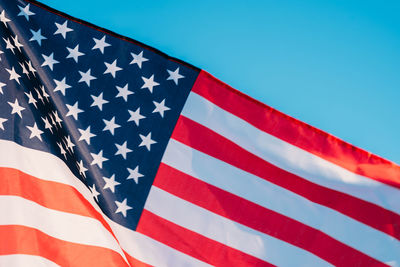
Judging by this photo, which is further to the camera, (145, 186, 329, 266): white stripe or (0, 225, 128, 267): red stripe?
(145, 186, 329, 266): white stripe

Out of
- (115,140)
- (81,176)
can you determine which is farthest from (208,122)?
(81,176)

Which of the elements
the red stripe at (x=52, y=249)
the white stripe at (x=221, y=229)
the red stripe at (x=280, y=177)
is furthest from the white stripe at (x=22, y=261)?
the red stripe at (x=280, y=177)

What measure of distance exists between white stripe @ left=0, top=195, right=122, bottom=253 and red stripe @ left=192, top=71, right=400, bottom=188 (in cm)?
151

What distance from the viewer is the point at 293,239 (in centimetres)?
447

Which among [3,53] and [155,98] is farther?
[155,98]

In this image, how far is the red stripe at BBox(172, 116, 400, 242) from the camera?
176 inches

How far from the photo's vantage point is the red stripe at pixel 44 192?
13.5ft

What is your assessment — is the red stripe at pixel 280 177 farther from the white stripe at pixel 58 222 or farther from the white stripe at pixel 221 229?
the white stripe at pixel 58 222

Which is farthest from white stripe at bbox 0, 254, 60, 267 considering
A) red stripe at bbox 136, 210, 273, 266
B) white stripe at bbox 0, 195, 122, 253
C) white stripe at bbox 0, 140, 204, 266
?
red stripe at bbox 136, 210, 273, 266

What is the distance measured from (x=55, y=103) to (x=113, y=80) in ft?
1.79

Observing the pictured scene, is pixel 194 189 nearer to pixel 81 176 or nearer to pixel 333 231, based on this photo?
pixel 81 176

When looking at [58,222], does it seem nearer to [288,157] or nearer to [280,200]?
[280,200]

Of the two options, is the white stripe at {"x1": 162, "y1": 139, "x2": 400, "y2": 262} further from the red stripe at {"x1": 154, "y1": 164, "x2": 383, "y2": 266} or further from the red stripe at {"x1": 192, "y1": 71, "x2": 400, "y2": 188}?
the red stripe at {"x1": 192, "y1": 71, "x2": 400, "y2": 188}

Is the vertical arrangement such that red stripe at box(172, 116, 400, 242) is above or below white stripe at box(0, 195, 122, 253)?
above
